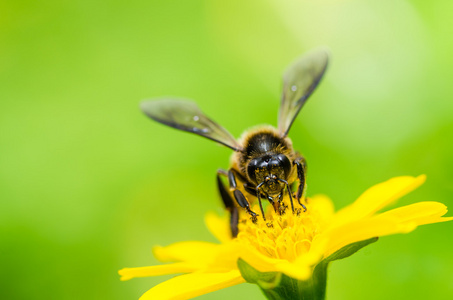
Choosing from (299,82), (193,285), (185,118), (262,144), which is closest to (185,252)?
(193,285)

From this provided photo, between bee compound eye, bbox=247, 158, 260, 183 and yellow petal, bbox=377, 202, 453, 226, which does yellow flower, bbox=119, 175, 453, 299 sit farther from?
bee compound eye, bbox=247, 158, 260, 183

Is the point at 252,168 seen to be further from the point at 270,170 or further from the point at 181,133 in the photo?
the point at 181,133

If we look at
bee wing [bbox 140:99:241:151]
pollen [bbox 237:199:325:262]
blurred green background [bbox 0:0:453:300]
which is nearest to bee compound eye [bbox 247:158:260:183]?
pollen [bbox 237:199:325:262]

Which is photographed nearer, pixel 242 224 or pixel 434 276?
pixel 242 224

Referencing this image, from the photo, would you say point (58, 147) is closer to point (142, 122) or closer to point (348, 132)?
point (142, 122)

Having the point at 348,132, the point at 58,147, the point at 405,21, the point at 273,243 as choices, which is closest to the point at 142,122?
the point at 58,147

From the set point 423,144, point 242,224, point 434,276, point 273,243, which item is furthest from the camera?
point 423,144

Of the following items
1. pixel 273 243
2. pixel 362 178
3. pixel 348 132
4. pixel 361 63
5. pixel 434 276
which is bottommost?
pixel 434 276
